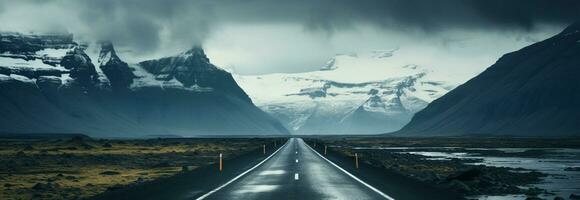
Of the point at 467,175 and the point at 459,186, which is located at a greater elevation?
the point at 467,175

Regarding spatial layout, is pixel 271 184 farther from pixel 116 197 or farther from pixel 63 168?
pixel 63 168

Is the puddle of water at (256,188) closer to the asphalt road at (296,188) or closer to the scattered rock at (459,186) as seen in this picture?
the asphalt road at (296,188)

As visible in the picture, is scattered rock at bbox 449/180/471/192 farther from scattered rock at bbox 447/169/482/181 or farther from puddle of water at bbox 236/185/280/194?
puddle of water at bbox 236/185/280/194

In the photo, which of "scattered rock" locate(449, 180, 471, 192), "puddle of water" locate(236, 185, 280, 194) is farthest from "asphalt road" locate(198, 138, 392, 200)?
"scattered rock" locate(449, 180, 471, 192)

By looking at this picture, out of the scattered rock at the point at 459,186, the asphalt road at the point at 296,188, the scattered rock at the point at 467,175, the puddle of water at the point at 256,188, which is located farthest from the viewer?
the scattered rock at the point at 467,175

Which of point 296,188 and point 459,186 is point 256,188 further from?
point 459,186

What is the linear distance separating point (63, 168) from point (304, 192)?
31575 mm

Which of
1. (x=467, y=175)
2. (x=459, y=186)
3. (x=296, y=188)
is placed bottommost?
(x=459, y=186)

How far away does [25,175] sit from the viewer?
43.8 metres

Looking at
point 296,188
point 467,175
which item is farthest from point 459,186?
point 296,188

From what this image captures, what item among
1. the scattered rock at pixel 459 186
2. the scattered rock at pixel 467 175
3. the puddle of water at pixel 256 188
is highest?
the scattered rock at pixel 467 175

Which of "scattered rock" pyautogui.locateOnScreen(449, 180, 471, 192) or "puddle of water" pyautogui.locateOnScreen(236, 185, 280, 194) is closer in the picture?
"puddle of water" pyautogui.locateOnScreen(236, 185, 280, 194)

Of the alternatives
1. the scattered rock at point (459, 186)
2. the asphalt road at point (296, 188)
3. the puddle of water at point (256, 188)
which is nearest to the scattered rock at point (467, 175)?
the scattered rock at point (459, 186)

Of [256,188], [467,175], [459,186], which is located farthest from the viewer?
[467,175]
